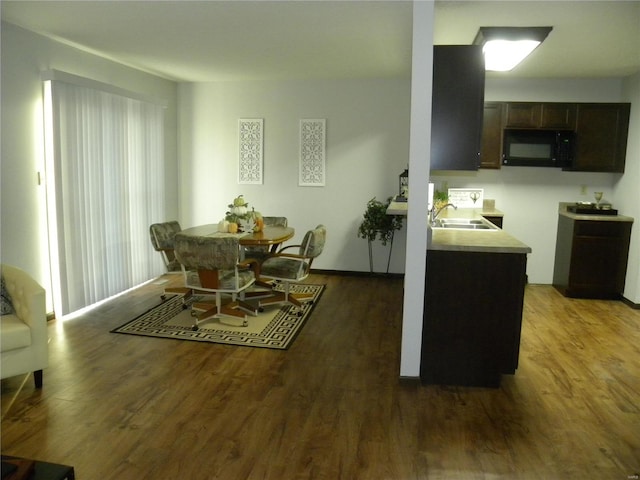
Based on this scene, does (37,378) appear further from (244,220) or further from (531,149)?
(531,149)

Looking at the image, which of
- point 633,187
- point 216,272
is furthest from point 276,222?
point 633,187

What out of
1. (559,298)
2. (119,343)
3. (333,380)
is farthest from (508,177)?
(119,343)

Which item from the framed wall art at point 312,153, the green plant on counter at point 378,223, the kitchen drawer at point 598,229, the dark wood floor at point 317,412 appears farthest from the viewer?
the framed wall art at point 312,153

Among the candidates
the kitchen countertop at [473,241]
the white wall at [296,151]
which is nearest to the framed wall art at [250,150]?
the white wall at [296,151]

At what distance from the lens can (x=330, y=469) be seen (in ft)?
7.90

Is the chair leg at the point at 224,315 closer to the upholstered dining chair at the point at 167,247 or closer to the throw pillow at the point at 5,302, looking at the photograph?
the upholstered dining chair at the point at 167,247

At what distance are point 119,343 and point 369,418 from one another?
223 cm

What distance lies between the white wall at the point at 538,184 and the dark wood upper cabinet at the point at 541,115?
0.19m

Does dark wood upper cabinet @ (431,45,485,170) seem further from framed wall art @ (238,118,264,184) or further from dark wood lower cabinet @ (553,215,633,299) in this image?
framed wall art @ (238,118,264,184)

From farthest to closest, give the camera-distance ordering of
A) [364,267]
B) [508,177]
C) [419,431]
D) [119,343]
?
1. [364,267]
2. [508,177]
3. [119,343]
4. [419,431]

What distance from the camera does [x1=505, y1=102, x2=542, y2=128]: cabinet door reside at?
5.82 m

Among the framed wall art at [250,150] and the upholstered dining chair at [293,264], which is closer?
the upholstered dining chair at [293,264]

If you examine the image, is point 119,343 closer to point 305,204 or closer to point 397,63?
point 305,204

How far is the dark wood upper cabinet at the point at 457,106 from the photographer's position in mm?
3309
